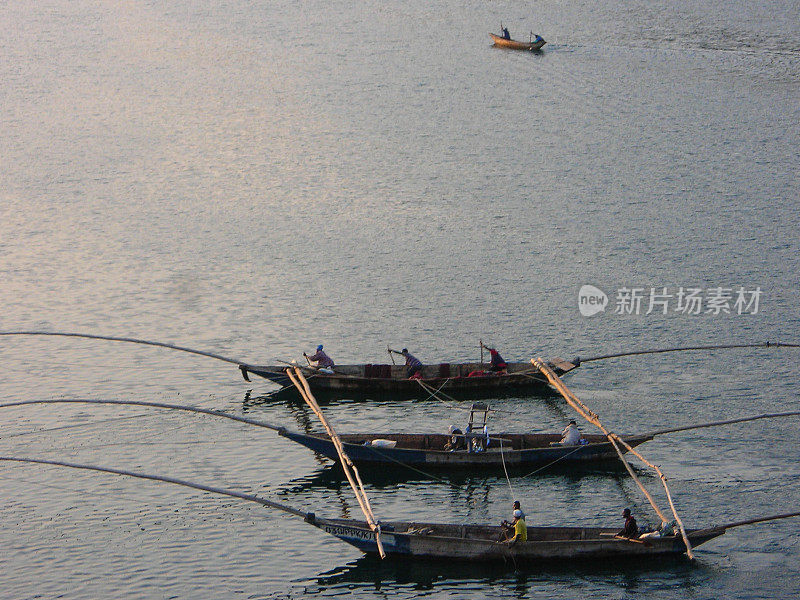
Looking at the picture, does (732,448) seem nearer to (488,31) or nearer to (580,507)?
(580,507)

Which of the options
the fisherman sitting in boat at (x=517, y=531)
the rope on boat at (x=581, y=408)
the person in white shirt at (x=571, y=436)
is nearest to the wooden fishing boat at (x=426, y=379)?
the rope on boat at (x=581, y=408)

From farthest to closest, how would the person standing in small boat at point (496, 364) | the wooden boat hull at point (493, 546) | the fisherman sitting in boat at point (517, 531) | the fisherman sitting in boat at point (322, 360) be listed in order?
the fisherman sitting in boat at point (322, 360), the person standing in small boat at point (496, 364), the wooden boat hull at point (493, 546), the fisherman sitting in boat at point (517, 531)

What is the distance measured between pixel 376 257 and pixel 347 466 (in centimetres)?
2392

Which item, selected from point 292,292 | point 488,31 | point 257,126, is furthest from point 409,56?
point 292,292

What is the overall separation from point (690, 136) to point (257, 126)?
104 feet

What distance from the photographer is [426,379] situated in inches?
1529

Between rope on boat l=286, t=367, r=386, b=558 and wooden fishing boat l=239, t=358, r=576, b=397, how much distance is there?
97 centimetres

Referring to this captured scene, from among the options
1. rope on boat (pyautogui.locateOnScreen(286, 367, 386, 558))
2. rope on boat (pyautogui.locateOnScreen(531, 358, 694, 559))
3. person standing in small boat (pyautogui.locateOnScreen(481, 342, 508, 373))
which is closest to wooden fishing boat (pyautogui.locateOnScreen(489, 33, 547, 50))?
rope on boat (pyautogui.locateOnScreen(531, 358, 694, 559))

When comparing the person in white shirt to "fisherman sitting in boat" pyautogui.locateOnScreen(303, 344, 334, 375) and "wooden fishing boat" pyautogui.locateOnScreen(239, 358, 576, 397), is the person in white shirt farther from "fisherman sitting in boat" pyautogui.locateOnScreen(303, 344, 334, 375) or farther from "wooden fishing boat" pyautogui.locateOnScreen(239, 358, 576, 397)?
"fisherman sitting in boat" pyautogui.locateOnScreen(303, 344, 334, 375)

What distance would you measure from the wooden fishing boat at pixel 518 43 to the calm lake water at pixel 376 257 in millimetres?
1346

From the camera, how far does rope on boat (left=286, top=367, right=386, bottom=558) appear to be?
27352 mm

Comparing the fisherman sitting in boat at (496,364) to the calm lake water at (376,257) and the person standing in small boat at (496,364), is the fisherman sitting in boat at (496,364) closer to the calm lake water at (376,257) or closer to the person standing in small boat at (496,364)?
the person standing in small boat at (496,364)

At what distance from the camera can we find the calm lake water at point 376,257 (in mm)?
30734

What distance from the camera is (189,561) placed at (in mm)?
29250
